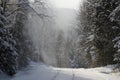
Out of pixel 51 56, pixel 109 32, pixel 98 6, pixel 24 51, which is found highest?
pixel 98 6

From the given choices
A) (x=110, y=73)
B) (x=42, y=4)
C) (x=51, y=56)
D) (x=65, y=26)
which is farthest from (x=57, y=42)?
(x=110, y=73)

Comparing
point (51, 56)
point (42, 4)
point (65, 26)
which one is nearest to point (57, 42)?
point (51, 56)

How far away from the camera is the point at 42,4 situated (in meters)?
30.5

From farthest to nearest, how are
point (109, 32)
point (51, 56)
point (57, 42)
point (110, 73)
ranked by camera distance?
point (57, 42) < point (51, 56) < point (109, 32) < point (110, 73)

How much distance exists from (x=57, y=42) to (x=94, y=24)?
183 ft

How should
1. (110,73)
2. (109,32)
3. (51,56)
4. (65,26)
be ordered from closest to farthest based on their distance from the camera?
(110,73), (109,32), (51,56), (65,26)

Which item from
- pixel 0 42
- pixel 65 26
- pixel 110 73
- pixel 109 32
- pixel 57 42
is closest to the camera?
pixel 0 42

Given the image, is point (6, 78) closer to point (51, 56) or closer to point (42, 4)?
point (42, 4)

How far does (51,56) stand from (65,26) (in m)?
50.7

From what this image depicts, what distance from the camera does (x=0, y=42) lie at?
16391 mm

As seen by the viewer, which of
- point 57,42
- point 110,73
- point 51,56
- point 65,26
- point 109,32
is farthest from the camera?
point 65,26

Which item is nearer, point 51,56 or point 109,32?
point 109,32

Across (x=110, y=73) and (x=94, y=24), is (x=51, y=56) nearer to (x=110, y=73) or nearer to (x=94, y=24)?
(x=94, y=24)

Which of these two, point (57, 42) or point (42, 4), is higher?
point (42, 4)
